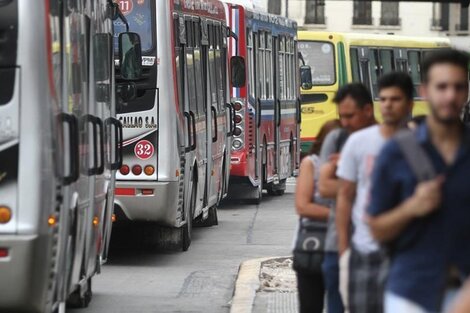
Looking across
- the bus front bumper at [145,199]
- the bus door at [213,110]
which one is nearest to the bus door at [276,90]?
the bus door at [213,110]

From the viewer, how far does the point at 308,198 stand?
863 cm

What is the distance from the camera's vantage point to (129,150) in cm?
1565

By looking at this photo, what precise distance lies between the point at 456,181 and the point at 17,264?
14.2 feet

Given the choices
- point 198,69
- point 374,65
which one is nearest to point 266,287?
point 198,69

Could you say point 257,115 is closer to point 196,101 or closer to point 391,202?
point 196,101

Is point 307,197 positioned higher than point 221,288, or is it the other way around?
point 307,197

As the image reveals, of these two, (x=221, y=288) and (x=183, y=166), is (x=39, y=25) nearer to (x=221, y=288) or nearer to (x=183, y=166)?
(x=221, y=288)

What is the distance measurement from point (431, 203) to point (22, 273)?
433 cm

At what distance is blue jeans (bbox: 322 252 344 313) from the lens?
827 cm

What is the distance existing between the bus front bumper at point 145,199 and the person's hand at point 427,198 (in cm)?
1013

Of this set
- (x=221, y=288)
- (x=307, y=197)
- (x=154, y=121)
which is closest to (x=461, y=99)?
(x=307, y=197)

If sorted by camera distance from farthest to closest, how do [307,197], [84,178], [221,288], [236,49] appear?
[236,49]
[221,288]
[84,178]
[307,197]

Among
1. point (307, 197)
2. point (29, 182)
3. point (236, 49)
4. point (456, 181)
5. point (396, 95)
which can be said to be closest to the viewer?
point (456, 181)

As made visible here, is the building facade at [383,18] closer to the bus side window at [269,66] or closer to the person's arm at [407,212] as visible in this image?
the bus side window at [269,66]
